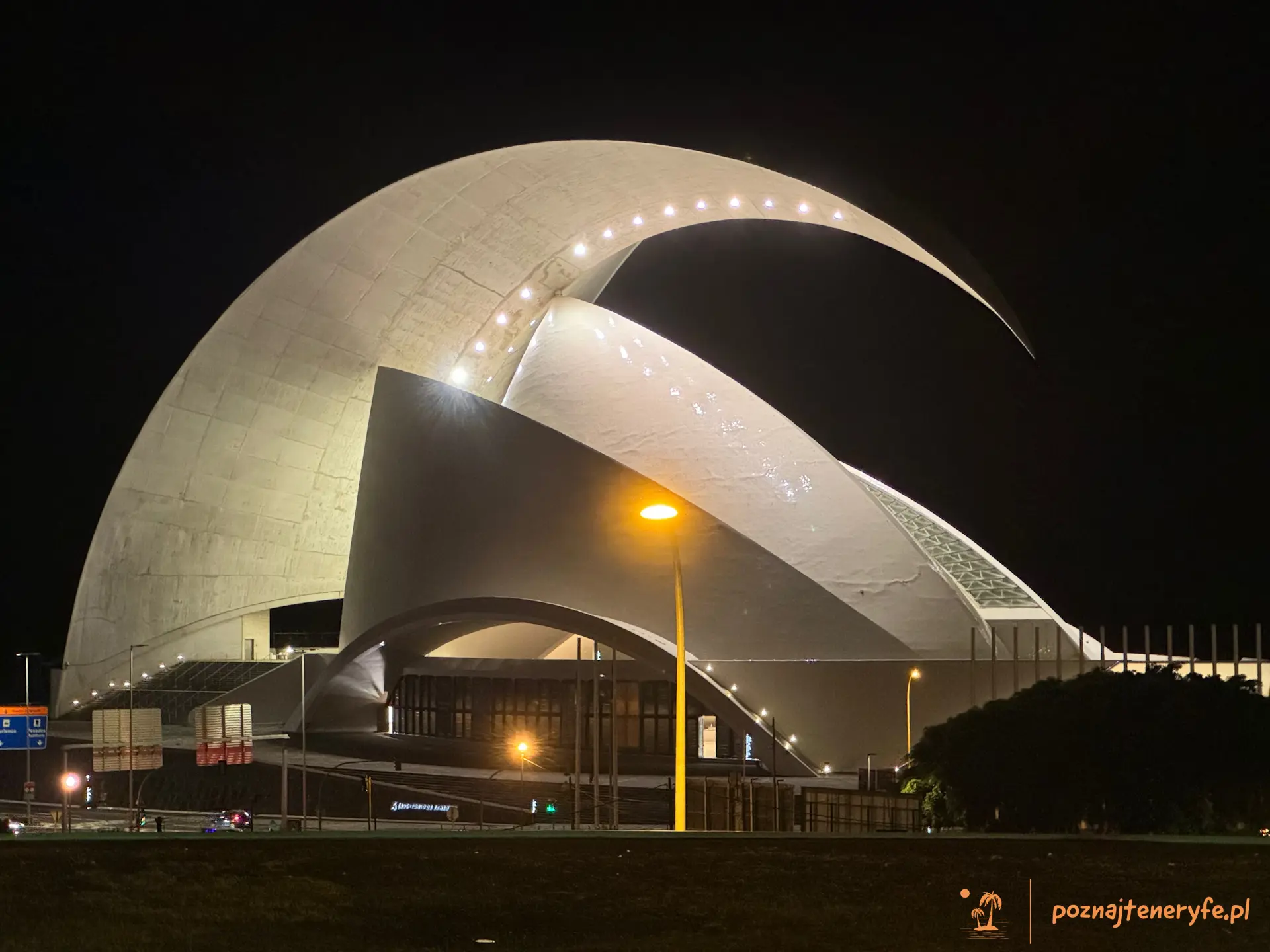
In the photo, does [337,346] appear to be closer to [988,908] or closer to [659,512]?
[659,512]

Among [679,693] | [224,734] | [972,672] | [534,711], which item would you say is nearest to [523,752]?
[534,711]

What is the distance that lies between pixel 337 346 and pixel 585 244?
605cm

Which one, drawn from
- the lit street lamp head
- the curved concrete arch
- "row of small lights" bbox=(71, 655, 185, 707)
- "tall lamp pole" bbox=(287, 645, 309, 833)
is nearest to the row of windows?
the curved concrete arch

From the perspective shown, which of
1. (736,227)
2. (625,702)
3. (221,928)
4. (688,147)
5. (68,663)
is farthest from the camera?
(68,663)

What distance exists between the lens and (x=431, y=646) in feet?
97.7

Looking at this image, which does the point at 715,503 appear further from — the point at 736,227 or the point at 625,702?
the point at 736,227

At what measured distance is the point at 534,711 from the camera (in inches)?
1108

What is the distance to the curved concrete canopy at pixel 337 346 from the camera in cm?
2508

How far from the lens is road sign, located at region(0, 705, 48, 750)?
26.5m

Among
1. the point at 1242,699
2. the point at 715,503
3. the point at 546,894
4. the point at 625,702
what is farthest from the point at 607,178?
the point at 546,894

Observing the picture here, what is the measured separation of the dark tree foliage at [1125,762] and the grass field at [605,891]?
10.2 ft

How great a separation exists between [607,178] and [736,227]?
440 centimetres

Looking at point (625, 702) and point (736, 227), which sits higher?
point (736, 227)

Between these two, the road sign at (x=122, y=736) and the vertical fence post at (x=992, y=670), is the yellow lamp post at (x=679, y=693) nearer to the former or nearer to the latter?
the vertical fence post at (x=992, y=670)
